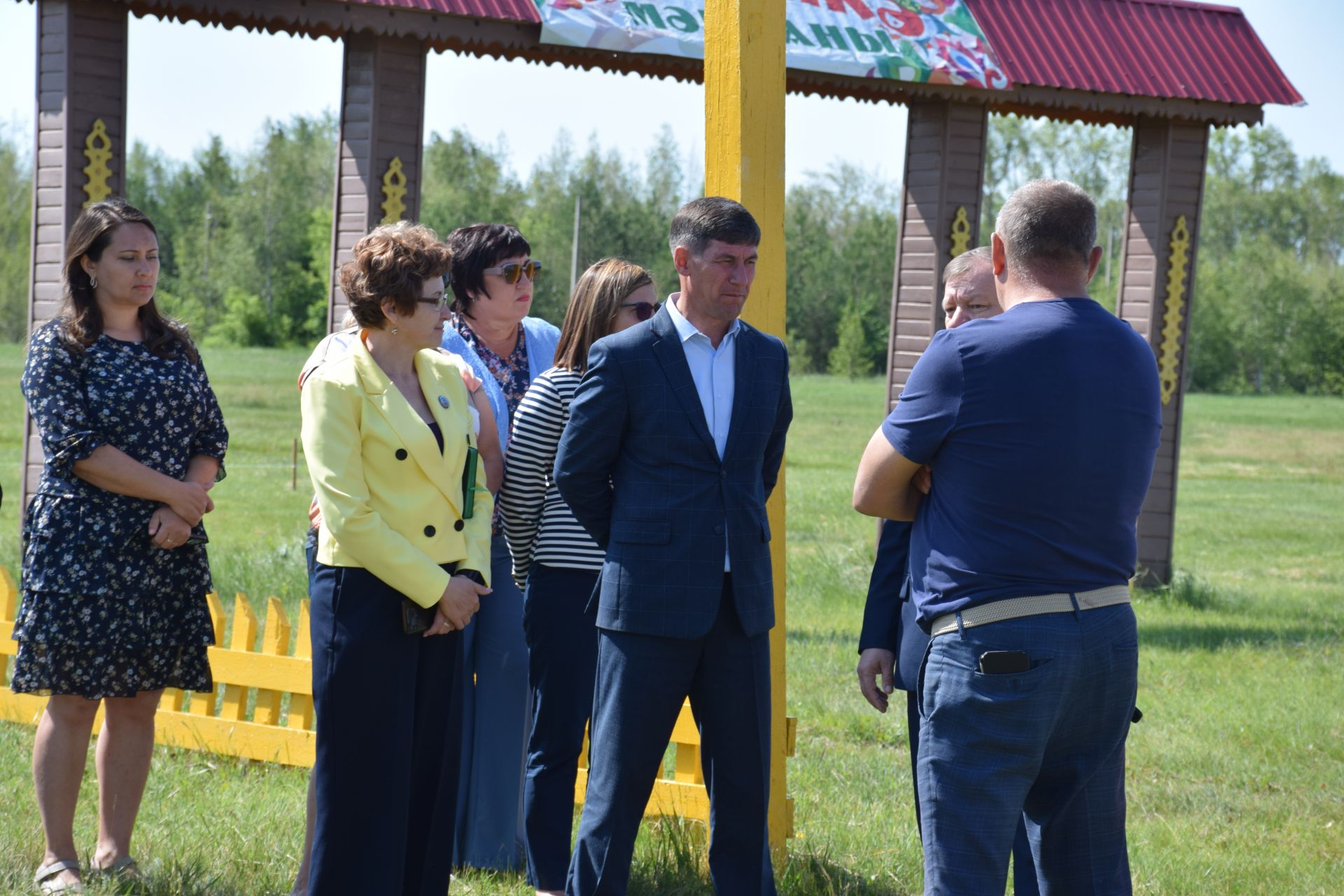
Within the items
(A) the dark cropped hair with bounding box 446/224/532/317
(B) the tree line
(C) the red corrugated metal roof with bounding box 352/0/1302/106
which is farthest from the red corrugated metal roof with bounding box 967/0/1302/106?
(B) the tree line

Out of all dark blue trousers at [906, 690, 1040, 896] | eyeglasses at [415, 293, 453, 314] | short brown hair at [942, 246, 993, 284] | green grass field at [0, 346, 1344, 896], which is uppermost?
short brown hair at [942, 246, 993, 284]

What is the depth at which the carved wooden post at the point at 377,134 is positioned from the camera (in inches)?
301

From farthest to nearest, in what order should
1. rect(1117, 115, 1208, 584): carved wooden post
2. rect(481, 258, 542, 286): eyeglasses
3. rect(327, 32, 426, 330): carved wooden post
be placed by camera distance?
rect(1117, 115, 1208, 584): carved wooden post → rect(327, 32, 426, 330): carved wooden post → rect(481, 258, 542, 286): eyeglasses

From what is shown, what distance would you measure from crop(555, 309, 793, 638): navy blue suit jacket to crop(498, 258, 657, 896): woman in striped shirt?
0.40 meters

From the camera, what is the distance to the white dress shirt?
3350 mm

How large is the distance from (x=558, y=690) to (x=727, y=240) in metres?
1.43

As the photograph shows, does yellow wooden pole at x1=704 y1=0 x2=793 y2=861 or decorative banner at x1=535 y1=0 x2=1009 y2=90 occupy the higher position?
decorative banner at x1=535 y1=0 x2=1009 y2=90

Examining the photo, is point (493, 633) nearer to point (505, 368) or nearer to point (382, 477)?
point (505, 368)

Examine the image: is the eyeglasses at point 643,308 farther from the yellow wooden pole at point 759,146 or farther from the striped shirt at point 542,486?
the yellow wooden pole at point 759,146

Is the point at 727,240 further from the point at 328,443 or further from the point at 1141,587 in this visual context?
the point at 1141,587

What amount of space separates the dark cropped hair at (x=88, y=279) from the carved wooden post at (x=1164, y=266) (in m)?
8.03

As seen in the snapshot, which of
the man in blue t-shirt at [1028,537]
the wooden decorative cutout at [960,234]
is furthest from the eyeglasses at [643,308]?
the wooden decorative cutout at [960,234]

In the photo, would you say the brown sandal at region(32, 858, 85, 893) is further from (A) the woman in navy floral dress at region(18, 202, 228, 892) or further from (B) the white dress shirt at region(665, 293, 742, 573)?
(B) the white dress shirt at region(665, 293, 742, 573)

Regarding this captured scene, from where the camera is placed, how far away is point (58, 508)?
385 centimetres
